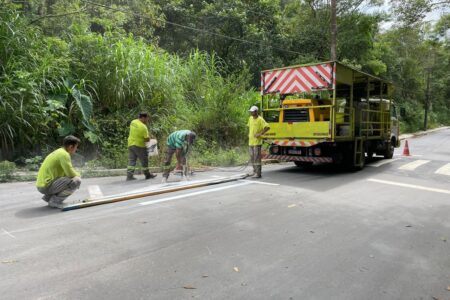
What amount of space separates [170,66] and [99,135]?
3789 mm

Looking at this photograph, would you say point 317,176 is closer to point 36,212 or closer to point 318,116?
point 318,116

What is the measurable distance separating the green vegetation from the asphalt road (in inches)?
123

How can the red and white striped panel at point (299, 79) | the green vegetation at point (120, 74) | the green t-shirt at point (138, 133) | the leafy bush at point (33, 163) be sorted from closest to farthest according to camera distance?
the green t-shirt at point (138, 133) < the leafy bush at point (33, 163) < the red and white striped panel at point (299, 79) < the green vegetation at point (120, 74)

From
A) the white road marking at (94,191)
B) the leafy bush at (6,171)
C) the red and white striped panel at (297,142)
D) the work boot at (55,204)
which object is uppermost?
the red and white striped panel at (297,142)

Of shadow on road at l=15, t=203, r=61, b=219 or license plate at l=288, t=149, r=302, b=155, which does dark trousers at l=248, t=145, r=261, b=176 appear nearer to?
license plate at l=288, t=149, r=302, b=155

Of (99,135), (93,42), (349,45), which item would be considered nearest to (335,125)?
(99,135)

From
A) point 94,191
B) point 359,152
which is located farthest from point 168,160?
point 359,152

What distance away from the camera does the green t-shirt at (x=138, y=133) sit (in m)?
8.26

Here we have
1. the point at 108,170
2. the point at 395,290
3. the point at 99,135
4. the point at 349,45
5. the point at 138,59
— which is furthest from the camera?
the point at 349,45

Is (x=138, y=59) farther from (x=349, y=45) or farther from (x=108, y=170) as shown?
(x=349, y=45)

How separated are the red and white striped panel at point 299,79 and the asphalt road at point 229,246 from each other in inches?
138

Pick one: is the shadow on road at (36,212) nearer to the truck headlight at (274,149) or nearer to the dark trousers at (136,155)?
the dark trousers at (136,155)

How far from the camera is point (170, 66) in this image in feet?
42.4

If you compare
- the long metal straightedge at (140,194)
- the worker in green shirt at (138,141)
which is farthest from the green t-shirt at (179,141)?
the long metal straightedge at (140,194)
